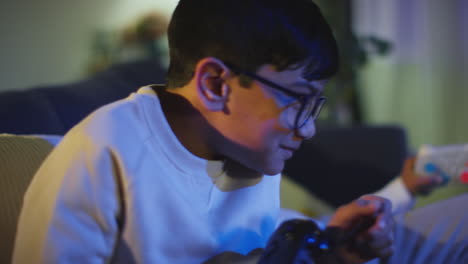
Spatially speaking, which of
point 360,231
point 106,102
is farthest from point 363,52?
point 360,231

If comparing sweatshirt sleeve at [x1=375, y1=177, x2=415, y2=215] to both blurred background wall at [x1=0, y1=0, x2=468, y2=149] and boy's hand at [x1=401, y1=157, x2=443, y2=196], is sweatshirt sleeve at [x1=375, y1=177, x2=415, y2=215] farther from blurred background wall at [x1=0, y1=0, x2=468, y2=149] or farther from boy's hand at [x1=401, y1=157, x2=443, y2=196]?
blurred background wall at [x1=0, y1=0, x2=468, y2=149]

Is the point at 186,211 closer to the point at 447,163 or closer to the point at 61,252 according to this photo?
the point at 61,252

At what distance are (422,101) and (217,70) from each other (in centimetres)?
183

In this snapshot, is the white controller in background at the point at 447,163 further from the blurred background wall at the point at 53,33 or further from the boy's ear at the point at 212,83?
the blurred background wall at the point at 53,33

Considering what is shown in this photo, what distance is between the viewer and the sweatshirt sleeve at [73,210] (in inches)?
19.9

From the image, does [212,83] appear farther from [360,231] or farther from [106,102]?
[106,102]

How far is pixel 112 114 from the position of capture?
556 mm

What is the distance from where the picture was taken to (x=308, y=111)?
604mm

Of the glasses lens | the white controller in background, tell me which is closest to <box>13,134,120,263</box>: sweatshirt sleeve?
the glasses lens

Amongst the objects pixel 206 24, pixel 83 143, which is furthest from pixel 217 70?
pixel 83 143

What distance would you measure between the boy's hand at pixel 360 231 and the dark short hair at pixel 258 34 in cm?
23

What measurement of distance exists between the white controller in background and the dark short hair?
0.70 metres

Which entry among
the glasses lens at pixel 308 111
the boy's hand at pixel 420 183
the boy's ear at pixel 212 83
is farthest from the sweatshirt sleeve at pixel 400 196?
the boy's ear at pixel 212 83

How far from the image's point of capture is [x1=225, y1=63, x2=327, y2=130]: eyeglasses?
57 centimetres
